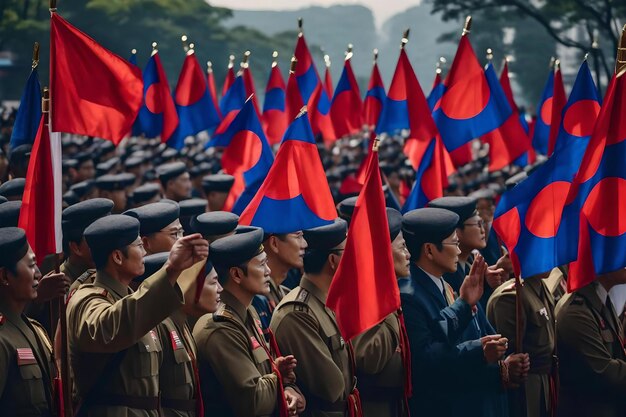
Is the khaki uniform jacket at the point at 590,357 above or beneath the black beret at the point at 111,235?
beneath

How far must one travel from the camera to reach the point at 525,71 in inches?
2549

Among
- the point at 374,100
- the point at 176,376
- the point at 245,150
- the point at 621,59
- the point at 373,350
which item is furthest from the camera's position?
the point at 374,100

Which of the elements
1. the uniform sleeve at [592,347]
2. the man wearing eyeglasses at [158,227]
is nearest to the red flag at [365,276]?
the man wearing eyeglasses at [158,227]

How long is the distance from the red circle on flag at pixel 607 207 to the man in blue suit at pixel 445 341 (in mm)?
708

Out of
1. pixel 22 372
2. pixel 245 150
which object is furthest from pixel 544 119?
pixel 22 372

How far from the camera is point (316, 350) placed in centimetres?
708

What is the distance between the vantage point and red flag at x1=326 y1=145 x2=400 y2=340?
6.77 meters

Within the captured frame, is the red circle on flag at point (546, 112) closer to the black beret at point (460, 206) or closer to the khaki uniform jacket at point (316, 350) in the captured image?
the black beret at point (460, 206)

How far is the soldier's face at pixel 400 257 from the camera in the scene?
768 cm

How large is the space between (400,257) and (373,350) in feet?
2.08

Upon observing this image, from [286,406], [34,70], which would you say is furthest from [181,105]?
[286,406]

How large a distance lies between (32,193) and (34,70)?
6.33 ft

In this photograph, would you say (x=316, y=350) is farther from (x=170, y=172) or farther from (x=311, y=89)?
(x=311, y=89)

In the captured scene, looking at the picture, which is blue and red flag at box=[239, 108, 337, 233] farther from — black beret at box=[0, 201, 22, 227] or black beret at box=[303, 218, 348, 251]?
black beret at box=[0, 201, 22, 227]
